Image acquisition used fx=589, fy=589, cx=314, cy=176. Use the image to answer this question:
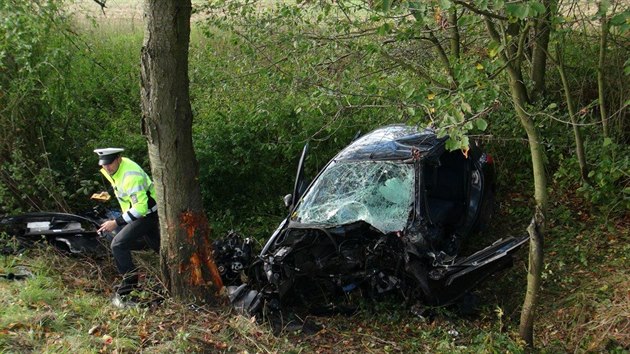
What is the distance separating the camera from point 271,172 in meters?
8.78

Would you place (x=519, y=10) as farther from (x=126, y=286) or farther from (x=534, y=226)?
(x=126, y=286)

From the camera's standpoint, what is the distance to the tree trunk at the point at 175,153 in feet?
15.7

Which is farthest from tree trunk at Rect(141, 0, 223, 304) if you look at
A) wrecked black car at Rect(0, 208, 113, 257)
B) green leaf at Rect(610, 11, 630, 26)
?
green leaf at Rect(610, 11, 630, 26)

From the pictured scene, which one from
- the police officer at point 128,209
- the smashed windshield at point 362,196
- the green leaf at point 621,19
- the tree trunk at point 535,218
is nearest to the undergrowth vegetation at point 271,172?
the tree trunk at point 535,218

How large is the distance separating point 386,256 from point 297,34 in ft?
10.9

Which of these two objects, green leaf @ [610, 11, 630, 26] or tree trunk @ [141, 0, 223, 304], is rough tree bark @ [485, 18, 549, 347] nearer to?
green leaf @ [610, 11, 630, 26]

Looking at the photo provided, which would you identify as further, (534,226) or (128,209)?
(128,209)

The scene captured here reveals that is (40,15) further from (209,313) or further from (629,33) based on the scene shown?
(629,33)

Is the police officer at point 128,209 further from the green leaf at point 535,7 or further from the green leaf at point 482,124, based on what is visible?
the green leaf at point 535,7

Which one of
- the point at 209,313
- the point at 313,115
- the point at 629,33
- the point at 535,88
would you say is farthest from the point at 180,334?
the point at 629,33

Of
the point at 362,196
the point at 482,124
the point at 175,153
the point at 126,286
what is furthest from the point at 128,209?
the point at 482,124

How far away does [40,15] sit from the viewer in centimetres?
745

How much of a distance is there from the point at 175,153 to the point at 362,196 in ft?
6.78

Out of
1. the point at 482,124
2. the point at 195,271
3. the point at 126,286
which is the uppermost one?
the point at 482,124
